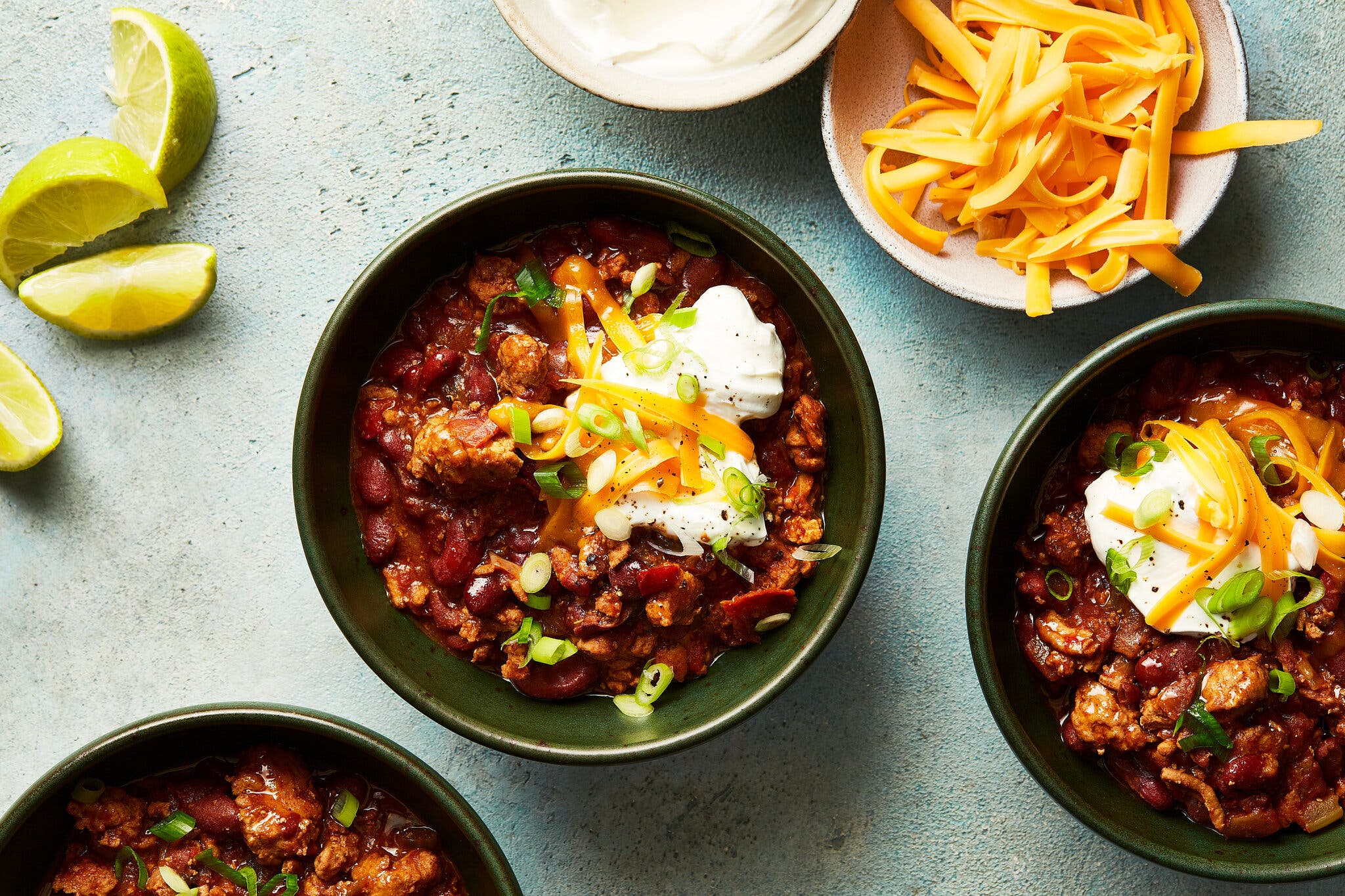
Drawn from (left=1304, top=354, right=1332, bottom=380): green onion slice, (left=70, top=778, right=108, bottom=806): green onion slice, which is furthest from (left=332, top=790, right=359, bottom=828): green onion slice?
(left=1304, top=354, right=1332, bottom=380): green onion slice

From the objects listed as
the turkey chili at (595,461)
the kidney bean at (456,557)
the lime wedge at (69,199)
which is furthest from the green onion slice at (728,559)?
the lime wedge at (69,199)

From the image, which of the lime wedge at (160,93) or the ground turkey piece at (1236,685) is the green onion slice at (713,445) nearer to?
the ground turkey piece at (1236,685)

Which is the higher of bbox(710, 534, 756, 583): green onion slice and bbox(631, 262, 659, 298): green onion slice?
bbox(631, 262, 659, 298): green onion slice

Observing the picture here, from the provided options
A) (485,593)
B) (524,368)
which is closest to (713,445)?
(524,368)

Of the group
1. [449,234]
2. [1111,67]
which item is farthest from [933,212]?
[449,234]

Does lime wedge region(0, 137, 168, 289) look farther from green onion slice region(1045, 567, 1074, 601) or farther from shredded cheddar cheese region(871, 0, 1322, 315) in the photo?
green onion slice region(1045, 567, 1074, 601)

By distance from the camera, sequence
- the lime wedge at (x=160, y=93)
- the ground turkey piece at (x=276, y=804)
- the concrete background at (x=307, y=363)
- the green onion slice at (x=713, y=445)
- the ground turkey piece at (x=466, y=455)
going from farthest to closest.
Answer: the concrete background at (x=307, y=363) < the lime wedge at (x=160, y=93) < the ground turkey piece at (x=276, y=804) < the green onion slice at (x=713, y=445) < the ground turkey piece at (x=466, y=455)
